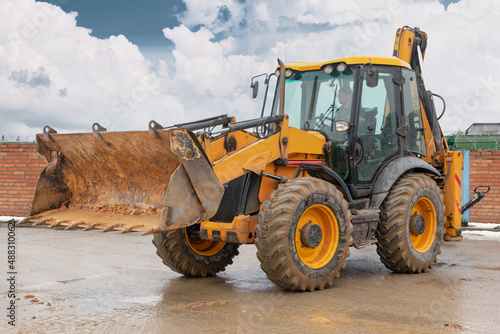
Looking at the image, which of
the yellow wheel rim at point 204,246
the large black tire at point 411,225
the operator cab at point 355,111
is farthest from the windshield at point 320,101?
the yellow wheel rim at point 204,246

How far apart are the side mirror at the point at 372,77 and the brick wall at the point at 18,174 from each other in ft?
35.9

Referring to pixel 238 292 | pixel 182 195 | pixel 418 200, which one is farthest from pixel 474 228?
pixel 182 195

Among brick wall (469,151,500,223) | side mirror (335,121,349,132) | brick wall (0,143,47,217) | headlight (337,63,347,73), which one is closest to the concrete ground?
side mirror (335,121,349,132)

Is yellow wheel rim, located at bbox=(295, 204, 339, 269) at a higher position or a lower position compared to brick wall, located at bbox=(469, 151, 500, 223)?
lower

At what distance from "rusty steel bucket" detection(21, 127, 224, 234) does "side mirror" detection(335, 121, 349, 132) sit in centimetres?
203

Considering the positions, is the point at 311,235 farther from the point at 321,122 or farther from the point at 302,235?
the point at 321,122

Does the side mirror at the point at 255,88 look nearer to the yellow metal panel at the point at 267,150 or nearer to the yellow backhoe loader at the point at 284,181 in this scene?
the yellow backhoe loader at the point at 284,181

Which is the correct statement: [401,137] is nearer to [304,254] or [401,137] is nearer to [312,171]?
[312,171]

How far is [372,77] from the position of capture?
21.1 feet

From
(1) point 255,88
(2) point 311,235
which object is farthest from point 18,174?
(2) point 311,235

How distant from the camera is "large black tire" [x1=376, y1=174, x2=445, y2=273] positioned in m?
6.54

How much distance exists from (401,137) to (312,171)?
156cm

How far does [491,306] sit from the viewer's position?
5094 millimetres

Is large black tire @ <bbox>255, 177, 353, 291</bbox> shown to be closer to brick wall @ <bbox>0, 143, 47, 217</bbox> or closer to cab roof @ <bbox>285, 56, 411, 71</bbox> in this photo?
cab roof @ <bbox>285, 56, 411, 71</bbox>
